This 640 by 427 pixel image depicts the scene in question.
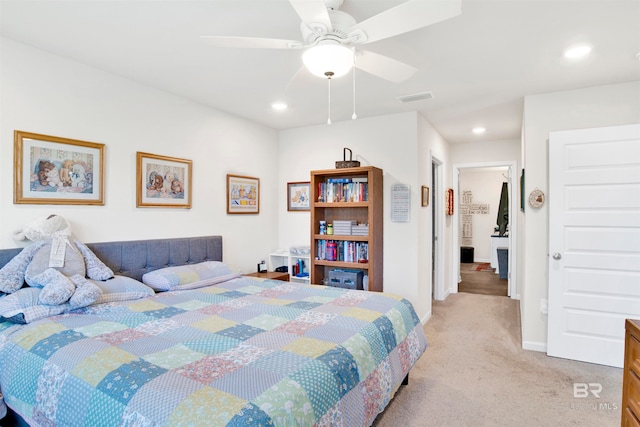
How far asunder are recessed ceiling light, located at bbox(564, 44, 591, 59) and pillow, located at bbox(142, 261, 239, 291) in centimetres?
321

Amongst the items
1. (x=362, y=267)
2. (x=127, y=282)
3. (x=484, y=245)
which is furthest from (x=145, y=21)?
(x=484, y=245)

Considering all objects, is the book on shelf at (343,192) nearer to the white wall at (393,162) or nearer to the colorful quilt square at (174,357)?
the white wall at (393,162)

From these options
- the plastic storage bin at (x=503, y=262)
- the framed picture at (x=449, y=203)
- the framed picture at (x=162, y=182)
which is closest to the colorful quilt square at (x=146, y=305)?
the framed picture at (x=162, y=182)

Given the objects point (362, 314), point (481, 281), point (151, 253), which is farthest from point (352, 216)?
point (481, 281)

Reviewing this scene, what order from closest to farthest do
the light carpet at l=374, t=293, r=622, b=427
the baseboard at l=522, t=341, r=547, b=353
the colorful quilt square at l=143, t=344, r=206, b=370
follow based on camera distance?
the colorful quilt square at l=143, t=344, r=206, b=370 < the light carpet at l=374, t=293, r=622, b=427 < the baseboard at l=522, t=341, r=547, b=353

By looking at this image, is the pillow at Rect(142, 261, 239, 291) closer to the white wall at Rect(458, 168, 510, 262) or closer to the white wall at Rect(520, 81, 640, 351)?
the white wall at Rect(520, 81, 640, 351)

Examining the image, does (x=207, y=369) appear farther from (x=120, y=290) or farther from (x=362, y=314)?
(x=120, y=290)

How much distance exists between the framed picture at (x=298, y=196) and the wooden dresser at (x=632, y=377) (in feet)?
11.2

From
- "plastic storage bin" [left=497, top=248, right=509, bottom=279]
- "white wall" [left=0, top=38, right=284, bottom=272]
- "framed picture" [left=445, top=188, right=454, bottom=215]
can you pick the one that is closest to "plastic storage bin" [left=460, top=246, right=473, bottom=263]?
"plastic storage bin" [left=497, top=248, right=509, bottom=279]

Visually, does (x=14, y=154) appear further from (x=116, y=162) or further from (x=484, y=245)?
(x=484, y=245)

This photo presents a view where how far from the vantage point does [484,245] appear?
903cm

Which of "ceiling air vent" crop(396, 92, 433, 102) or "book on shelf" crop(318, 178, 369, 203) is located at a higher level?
"ceiling air vent" crop(396, 92, 433, 102)

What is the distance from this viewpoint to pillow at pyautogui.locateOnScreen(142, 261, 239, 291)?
2.75 meters

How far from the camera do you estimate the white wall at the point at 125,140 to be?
228 cm
